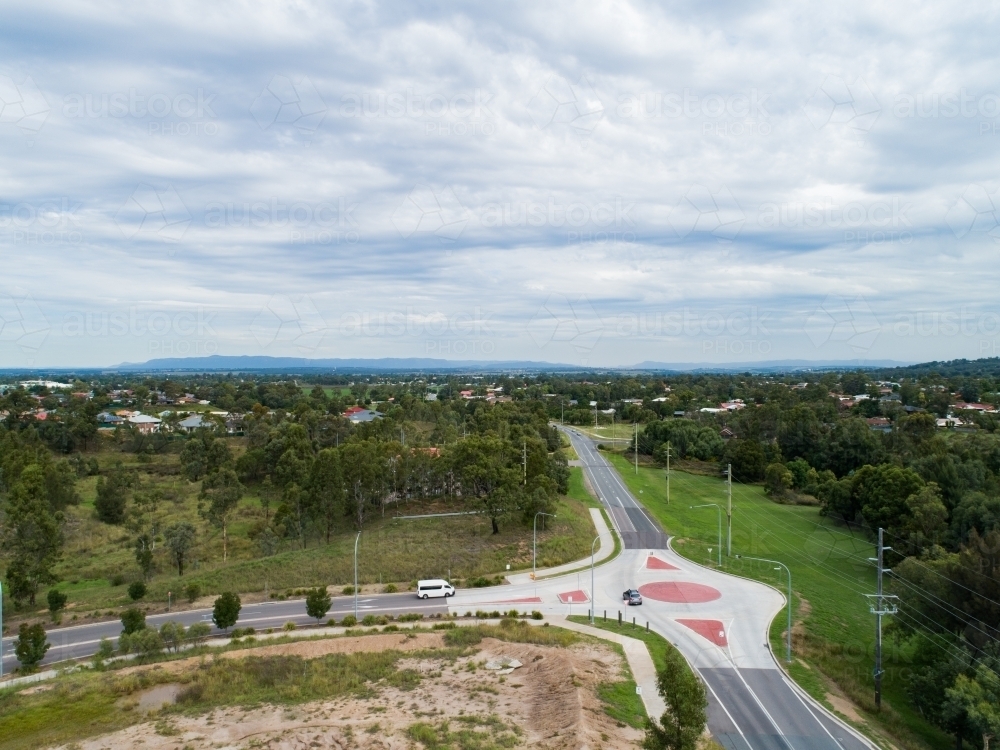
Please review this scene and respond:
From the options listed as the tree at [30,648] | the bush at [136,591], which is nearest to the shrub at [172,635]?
the tree at [30,648]

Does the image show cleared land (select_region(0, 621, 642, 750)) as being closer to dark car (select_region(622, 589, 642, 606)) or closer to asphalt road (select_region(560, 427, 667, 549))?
dark car (select_region(622, 589, 642, 606))

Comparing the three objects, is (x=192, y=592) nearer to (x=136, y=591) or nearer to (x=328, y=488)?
(x=136, y=591)

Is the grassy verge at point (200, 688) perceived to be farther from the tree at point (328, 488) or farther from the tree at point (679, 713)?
the tree at point (328, 488)

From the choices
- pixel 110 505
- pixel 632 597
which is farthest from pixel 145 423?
pixel 632 597

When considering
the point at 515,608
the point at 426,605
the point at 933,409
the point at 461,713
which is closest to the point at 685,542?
the point at 515,608

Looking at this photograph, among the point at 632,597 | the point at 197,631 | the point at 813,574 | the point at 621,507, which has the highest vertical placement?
the point at 197,631

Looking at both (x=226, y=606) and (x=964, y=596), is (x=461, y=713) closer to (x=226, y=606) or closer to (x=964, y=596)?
(x=226, y=606)

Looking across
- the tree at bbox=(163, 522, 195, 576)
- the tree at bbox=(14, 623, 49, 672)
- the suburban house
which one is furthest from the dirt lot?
the suburban house
